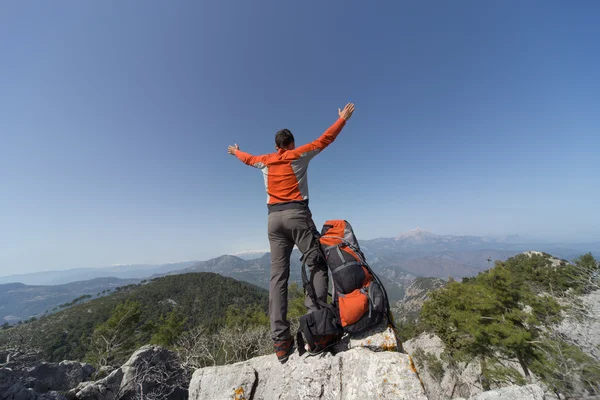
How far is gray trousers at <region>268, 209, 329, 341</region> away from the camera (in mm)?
3281

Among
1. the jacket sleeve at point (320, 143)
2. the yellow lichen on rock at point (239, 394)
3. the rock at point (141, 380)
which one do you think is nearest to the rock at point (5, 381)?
the rock at point (141, 380)

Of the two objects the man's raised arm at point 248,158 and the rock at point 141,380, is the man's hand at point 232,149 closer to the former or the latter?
the man's raised arm at point 248,158

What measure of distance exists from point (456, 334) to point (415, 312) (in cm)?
10733

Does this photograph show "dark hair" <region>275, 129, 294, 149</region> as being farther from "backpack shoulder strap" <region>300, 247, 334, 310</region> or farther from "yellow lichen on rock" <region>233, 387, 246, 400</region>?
"yellow lichen on rock" <region>233, 387, 246, 400</region>

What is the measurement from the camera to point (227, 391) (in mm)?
3301

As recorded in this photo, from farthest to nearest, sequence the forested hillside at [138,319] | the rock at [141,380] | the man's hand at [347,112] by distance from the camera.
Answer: the forested hillside at [138,319] < the rock at [141,380] < the man's hand at [347,112]

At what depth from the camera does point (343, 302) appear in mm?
3008

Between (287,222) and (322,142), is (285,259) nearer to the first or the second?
(287,222)

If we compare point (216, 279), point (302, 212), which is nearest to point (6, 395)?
point (302, 212)

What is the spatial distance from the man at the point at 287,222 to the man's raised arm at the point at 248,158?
5 cm

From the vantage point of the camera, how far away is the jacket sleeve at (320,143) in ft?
12.2

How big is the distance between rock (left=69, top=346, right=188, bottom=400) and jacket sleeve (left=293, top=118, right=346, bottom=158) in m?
12.2

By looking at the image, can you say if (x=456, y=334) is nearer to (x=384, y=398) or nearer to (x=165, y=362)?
(x=165, y=362)

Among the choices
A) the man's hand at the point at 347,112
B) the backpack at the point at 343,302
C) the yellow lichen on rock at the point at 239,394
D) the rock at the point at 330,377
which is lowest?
the yellow lichen on rock at the point at 239,394
